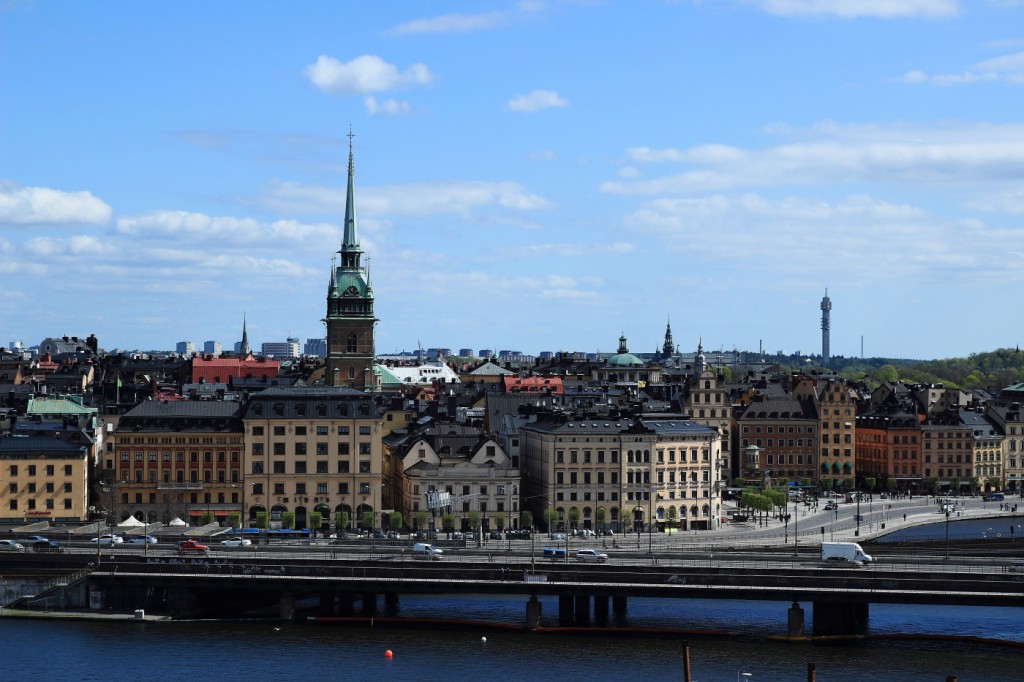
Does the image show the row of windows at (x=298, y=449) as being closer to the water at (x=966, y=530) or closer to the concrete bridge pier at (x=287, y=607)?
the concrete bridge pier at (x=287, y=607)

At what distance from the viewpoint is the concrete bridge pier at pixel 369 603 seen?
99.2 metres

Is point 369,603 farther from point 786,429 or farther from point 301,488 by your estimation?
point 786,429

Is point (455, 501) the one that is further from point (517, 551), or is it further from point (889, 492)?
point (889, 492)

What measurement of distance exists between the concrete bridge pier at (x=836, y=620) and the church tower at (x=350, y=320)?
301 feet

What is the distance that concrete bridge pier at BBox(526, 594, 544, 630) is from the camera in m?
94.9

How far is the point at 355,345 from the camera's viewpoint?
182625mm

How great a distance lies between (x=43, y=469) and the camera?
429 feet

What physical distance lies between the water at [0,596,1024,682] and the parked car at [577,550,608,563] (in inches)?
210

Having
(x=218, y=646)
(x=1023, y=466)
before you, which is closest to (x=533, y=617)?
(x=218, y=646)

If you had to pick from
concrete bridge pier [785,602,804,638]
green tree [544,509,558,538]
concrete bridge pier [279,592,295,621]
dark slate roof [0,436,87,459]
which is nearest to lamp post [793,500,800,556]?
green tree [544,509,558,538]

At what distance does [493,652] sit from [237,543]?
2911 centimetres

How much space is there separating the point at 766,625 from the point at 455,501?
41.7 meters

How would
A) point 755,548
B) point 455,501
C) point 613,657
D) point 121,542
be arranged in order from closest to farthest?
point 613,657
point 121,542
point 755,548
point 455,501

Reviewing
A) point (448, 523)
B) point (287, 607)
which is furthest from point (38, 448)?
point (287, 607)
